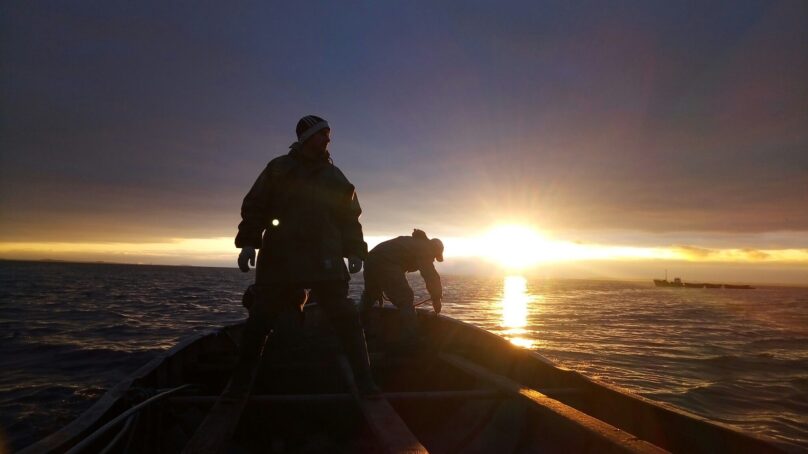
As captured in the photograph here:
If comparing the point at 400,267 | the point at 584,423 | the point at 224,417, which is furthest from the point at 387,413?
the point at 400,267

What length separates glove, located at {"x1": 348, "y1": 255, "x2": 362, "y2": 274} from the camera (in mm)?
3949

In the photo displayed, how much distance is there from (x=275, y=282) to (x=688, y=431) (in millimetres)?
3213

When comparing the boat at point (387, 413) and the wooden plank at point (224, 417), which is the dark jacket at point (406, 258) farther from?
the wooden plank at point (224, 417)

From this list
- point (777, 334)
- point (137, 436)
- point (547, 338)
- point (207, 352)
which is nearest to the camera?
point (137, 436)

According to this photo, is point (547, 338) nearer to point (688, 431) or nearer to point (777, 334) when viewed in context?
point (777, 334)

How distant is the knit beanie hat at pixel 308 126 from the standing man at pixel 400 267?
3760mm

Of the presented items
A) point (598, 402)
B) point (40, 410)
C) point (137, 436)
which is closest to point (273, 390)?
point (137, 436)

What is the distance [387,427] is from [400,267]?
184 inches

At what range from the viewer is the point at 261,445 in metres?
3.88

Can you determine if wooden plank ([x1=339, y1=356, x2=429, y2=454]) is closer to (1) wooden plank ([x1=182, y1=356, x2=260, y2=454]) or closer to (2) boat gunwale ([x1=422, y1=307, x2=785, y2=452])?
(1) wooden plank ([x1=182, y1=356, x2=260, y2=454])

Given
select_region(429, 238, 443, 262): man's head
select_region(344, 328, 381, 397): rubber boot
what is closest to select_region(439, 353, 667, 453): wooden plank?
select_region(344, 328, 381, 397): rubber boot

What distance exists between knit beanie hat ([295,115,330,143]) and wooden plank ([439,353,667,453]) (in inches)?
110

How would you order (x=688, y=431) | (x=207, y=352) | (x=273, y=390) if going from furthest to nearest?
(x=207, y=352) → (x=273, y=390) → (x=688, y=431)

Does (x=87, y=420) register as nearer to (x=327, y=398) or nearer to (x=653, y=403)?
(x=327, y=398)
